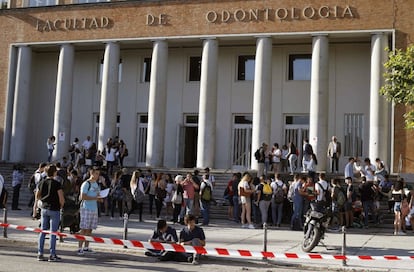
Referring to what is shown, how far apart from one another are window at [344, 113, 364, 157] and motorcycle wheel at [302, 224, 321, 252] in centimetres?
1503

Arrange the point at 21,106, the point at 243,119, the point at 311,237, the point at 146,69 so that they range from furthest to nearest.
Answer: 1. the point at 146,69
2. the point at 21,106
3. the point at 243,119
4. the point at 311,237

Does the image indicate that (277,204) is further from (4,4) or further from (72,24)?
(4,4)

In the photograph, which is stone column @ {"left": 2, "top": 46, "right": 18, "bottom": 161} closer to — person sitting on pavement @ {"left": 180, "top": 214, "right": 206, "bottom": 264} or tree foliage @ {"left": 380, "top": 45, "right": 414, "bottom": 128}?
person sitting on pavement @ {"left": 180, "top": 214, "right": 206, "bottom": 264}

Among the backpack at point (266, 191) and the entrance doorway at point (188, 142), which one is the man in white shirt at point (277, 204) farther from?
the entrance doorway at point (188, 142)

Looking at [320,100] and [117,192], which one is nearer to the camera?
[117,192]

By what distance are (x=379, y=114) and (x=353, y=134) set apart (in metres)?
3.38

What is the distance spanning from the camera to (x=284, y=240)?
14.9m

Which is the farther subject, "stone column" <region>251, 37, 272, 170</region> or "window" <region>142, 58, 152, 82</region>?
"window" <region>142, 58, 152, 82</region>

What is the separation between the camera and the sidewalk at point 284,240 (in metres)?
11.4

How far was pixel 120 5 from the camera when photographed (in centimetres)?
2864

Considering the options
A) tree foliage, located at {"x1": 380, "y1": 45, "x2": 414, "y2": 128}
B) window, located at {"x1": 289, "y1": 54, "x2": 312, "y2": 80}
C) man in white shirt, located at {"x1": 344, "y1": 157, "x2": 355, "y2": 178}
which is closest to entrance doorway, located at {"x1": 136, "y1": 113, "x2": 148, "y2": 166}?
window, located at {"x1": 289, "y1": 54, "x2": 312, "y2": 80}

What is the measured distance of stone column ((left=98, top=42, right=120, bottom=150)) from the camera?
28.2 m

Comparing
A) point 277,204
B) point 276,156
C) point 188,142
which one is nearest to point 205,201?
point 277,204

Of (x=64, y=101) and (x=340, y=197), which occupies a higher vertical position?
(x=64, y=101)
